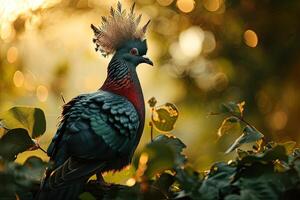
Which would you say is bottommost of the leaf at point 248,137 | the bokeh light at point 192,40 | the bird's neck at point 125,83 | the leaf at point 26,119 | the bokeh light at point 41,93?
the leaf at point 26,119

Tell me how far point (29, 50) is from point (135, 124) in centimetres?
354

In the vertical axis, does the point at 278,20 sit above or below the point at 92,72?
above

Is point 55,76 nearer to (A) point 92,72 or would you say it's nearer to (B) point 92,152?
(A) point 92,72

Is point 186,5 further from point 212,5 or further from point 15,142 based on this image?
point 15,142

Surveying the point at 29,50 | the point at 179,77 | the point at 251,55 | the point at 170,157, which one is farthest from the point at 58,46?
the point at 170,157

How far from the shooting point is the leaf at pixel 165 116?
2.69 m

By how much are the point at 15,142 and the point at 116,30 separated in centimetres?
161

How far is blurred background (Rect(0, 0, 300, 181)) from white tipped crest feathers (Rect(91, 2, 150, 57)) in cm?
251

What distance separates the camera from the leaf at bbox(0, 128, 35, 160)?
2.35m

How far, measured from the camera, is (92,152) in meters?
3.20

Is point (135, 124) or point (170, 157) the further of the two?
point (135, 124)

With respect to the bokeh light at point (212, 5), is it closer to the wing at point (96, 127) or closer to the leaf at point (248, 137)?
the wing at point (96, 127)

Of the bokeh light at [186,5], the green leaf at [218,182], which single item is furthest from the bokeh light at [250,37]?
the green leaf at [218,182]

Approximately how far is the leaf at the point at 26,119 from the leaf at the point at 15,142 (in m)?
0.10
